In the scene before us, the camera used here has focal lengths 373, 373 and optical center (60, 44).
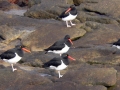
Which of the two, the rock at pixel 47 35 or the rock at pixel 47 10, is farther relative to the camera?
the rock at pixel 47 10

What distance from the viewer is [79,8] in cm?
2473

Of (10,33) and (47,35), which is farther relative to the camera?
(10,33)

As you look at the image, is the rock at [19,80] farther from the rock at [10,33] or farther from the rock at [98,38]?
the rock at [10,33]

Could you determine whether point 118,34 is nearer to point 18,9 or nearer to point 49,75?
point 49,75

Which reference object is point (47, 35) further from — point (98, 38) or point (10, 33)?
point (98, 38)

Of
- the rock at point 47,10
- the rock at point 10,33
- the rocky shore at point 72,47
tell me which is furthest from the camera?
the rock at point 47,10

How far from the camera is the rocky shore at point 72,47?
1305 cm

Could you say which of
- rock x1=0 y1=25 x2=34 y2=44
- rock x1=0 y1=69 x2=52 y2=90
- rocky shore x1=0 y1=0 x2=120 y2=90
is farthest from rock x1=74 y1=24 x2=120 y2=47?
rock x1=0 y1=69 x2=52 y2=90

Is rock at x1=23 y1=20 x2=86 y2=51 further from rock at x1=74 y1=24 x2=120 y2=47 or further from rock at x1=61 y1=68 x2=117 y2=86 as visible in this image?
rock at x1=61 y1=68 x2=117 y2=86

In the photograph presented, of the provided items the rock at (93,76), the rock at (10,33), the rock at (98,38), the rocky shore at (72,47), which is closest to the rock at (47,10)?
the rocky shore at (72,47)

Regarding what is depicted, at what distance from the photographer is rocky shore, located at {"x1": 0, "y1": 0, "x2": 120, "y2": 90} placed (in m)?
13.1

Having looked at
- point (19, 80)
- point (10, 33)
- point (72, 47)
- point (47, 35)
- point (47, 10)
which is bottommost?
point (47, 10)

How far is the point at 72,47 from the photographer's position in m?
17.9

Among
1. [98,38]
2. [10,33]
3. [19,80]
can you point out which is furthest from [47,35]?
[19,80]
